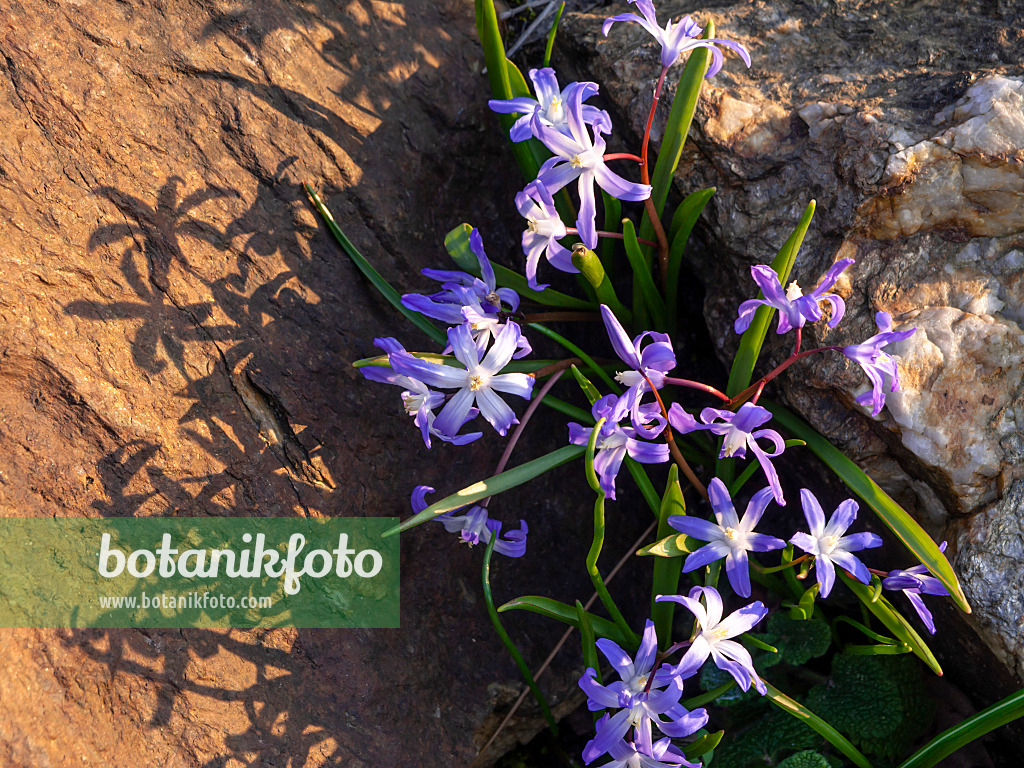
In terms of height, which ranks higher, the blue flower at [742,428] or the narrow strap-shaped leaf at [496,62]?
the narrow strap-shaped leaf at [496,62]

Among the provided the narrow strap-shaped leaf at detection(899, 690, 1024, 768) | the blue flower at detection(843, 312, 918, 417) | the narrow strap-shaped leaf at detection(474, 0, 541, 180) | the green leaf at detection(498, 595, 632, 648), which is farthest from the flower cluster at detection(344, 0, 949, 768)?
the narrow strap-shaped leaf at detection(474, 0, 541, 180)

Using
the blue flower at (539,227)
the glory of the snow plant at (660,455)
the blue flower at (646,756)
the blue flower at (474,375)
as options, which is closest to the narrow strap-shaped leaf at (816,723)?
the glory of the snow plant at (660,455)

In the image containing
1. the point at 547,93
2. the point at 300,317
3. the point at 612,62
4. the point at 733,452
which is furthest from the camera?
the point at 612,62

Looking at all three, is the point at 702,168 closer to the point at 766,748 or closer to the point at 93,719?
the point at 766,748

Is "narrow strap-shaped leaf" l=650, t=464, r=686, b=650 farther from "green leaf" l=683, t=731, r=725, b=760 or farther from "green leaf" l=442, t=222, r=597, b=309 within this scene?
"green leaf" l=442, t=222, r=597, b=309

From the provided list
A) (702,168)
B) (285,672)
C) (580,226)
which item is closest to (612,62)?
(702,168)

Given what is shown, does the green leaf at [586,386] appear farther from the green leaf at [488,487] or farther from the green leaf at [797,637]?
the green leaf at [797,637]

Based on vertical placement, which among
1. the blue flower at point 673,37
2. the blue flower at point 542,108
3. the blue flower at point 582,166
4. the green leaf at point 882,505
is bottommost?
the green leaf at point 882,505
